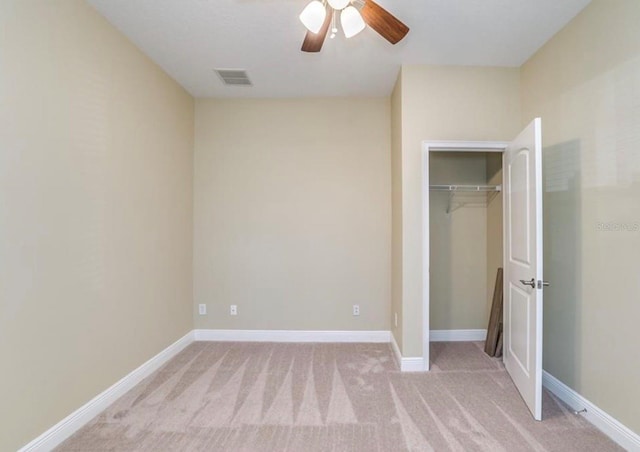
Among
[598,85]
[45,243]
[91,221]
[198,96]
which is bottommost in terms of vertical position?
[45,243]

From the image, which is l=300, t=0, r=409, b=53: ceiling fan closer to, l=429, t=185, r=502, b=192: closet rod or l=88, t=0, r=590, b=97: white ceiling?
l=88, t=0, r=590, b=97: white ceiling

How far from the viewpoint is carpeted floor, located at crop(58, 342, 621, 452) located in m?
1.75

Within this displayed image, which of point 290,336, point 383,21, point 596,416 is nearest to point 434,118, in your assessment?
point 383,21

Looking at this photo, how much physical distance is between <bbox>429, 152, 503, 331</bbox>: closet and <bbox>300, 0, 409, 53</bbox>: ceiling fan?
71.4 inches

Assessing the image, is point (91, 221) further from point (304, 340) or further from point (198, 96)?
point (304, 340)

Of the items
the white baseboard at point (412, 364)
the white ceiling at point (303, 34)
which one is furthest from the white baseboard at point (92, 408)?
the white ceiling at point (303, 34)

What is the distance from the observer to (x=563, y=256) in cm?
217


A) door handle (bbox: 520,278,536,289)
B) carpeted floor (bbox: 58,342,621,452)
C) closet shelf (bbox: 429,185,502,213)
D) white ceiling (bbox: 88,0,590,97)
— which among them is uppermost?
white ceiling (bbox: 88,0,590,97)

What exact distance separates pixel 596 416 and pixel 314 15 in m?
3.01

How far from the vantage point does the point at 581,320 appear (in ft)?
6.63

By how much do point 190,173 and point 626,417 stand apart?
4.05 meters

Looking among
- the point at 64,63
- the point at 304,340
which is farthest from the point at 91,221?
the point at 304,340

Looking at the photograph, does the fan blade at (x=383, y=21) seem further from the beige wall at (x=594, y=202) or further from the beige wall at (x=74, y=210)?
the beige wall at (x=74, y=210)

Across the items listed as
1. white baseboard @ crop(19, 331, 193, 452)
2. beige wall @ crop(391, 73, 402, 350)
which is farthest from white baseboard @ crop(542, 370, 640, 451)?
white baseboard @ crop(19, 331, 193, 452)
